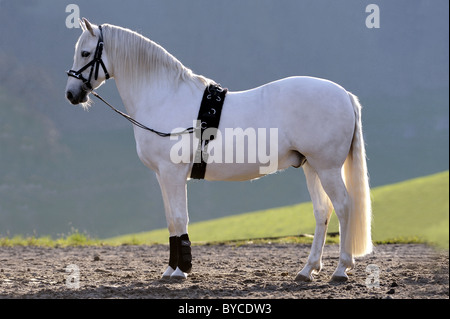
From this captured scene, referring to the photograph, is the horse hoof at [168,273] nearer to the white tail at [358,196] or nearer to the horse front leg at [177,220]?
the horse front leg at [177,220]

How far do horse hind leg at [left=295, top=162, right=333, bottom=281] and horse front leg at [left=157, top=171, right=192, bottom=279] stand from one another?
1.29 meters

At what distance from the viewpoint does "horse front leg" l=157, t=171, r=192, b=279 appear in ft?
18.9

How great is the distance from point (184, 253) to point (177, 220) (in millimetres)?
403

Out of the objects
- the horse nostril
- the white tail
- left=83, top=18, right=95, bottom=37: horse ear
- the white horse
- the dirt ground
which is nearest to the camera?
the dirt ground

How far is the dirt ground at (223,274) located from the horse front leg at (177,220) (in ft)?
0.62

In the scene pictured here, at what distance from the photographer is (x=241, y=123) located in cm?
571

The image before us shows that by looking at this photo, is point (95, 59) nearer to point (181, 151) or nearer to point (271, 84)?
point (181, 151)

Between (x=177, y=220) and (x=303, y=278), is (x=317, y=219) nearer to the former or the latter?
(x=303, y=278)

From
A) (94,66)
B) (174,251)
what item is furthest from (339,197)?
(94,66)

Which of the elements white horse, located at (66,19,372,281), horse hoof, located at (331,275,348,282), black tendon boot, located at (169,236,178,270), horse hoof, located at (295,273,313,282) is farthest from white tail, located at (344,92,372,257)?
black tendon boot, located at (169,236,178,270)

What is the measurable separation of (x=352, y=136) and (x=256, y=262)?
110 inches

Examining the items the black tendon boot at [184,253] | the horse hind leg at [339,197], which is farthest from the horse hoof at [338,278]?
the black tendon boot at [184,253]

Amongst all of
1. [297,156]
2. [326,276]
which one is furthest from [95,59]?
[326,276]

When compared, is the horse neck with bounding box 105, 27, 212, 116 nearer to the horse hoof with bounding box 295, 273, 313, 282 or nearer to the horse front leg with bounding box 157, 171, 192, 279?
the horse front leg with bounding box 157, 171, 192, 279
